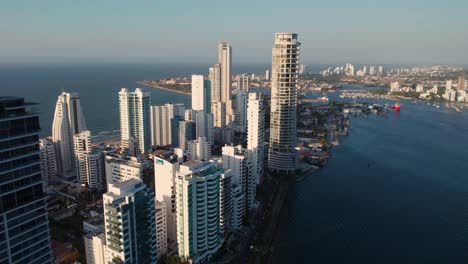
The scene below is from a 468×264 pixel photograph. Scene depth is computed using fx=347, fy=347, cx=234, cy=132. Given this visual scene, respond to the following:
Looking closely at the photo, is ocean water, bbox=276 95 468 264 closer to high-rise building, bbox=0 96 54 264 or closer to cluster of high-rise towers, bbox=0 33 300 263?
cluster of high-rise towers, bbox=0 33 300 263

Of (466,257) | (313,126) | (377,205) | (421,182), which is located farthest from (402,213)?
(313,126)

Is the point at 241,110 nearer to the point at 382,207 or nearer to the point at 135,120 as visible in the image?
the point at 135,120

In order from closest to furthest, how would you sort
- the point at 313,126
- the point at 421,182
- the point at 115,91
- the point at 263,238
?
the point at 263,238, the point at 421,182, the point at 313,126, the point at 115,91

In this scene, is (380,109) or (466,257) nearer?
(466,257)

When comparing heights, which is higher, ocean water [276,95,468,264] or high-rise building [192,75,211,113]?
high-rise building [192,75,211,113]

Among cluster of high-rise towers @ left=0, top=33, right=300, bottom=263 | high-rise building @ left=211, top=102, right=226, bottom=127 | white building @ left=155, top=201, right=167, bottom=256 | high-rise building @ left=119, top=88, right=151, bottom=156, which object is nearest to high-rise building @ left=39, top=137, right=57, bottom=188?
cluster of high-rise towers @ left=0, top=33, right=300, bottom=263

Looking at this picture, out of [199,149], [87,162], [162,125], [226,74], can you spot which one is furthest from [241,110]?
[87,162]

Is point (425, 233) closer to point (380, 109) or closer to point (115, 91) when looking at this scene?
point (380, 109)
